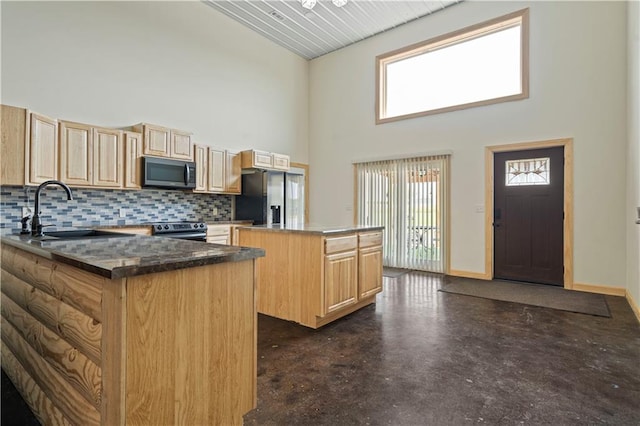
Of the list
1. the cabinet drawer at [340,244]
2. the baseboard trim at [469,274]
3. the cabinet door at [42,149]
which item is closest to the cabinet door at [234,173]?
the cabinet door at [42,149]

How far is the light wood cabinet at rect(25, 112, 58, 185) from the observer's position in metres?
3.06

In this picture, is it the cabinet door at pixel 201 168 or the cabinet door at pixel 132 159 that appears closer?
the cabinet door at pixel 132 159

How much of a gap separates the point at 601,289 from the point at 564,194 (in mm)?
1289

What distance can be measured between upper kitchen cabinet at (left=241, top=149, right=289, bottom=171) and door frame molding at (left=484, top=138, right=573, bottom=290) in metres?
3.40

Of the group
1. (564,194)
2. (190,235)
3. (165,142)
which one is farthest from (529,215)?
(165,142)

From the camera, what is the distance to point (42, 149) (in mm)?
3172

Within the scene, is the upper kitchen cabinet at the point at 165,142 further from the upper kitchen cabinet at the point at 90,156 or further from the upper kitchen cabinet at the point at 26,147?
the upper kitchen cabinet at the point at 26,147

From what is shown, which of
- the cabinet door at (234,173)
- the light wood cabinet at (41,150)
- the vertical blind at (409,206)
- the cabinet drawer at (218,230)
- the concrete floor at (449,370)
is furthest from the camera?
the vertical blind at (409,206)

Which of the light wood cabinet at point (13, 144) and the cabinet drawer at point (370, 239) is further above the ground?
the light wood cabinet at point (13, 144)

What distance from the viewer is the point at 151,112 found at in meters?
4.45

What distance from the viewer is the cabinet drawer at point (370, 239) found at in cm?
329

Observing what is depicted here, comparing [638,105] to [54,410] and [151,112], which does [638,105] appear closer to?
[54,410]

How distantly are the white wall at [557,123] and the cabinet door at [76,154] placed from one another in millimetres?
4465

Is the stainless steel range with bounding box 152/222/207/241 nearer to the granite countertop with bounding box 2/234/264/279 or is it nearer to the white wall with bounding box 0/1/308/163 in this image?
the white wall with bounding box 0/1/308/163
